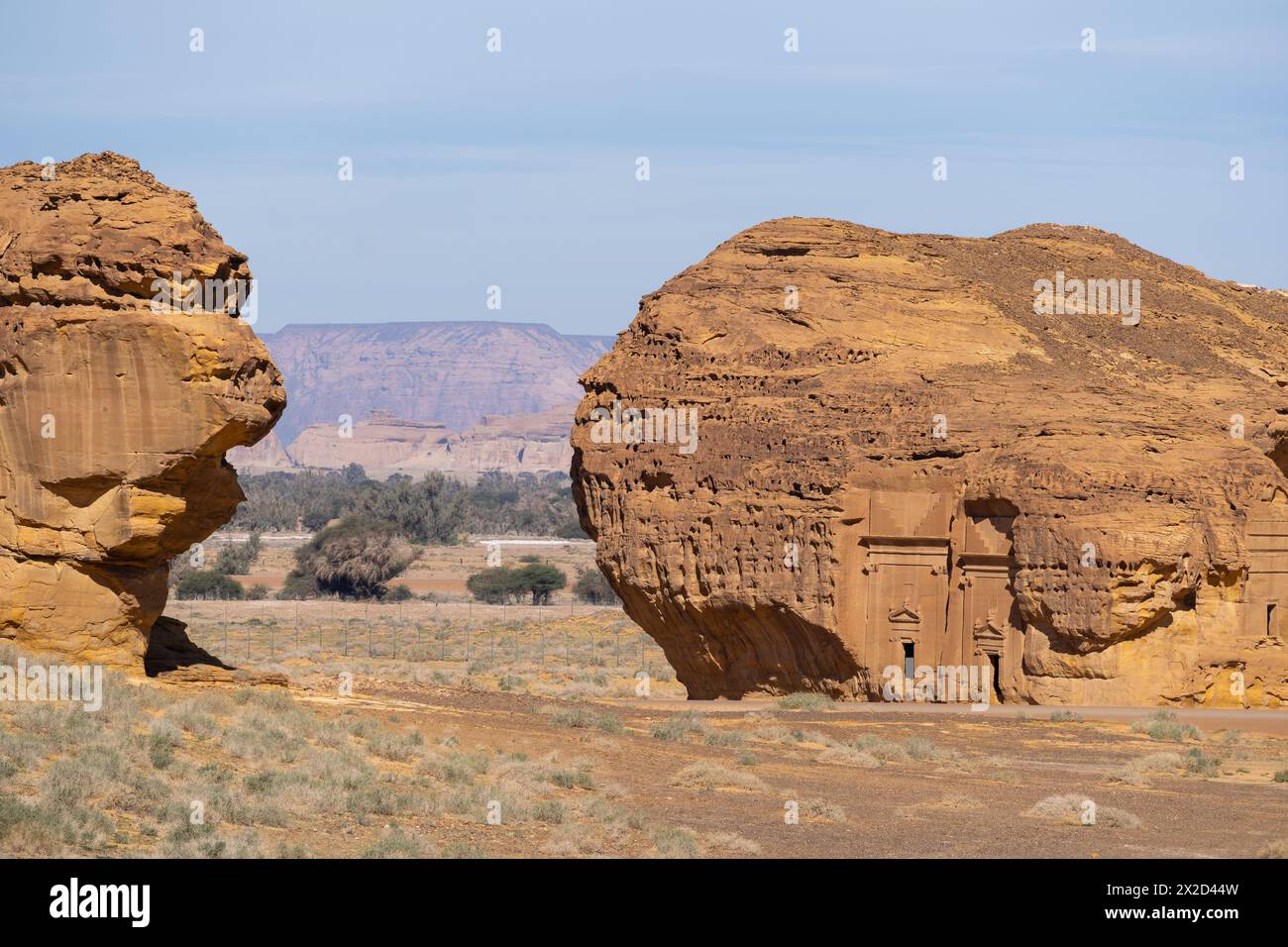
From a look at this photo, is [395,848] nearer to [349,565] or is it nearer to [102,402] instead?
[102,402]

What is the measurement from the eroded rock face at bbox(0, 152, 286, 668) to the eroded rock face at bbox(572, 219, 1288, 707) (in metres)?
11.6

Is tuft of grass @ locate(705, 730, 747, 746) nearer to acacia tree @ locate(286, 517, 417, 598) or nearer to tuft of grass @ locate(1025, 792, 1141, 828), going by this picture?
tuft of grass @ locate(1025, 792, 1141, 828)

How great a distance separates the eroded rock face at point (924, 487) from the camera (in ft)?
104

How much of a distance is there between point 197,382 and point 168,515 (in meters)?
1.91

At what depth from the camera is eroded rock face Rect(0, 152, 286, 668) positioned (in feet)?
78.0

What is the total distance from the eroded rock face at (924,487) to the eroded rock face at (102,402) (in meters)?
11.6

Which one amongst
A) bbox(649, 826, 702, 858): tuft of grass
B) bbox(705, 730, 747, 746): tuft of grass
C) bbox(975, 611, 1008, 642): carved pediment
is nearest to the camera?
bbox(649, 826, 702, 858): tuft of grass

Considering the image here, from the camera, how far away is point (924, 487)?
3303cm

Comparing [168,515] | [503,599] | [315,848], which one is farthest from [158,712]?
[503,599]

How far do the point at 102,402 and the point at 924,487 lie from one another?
15.4 metres

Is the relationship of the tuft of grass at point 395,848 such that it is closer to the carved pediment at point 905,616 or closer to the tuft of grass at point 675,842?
the tuft of grass at point 675,842

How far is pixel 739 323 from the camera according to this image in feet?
118

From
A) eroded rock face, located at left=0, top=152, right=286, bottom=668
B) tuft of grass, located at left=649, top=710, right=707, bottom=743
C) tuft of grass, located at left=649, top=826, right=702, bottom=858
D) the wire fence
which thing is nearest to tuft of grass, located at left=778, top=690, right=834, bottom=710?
tuft of grass, located at left=649, top=710, right=707, bottom=743
